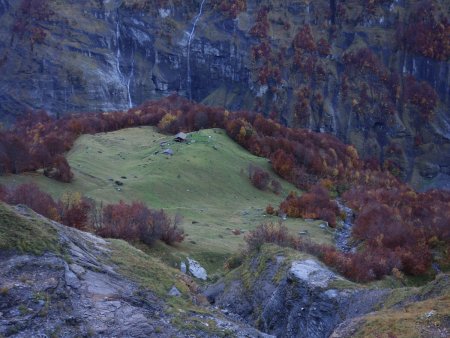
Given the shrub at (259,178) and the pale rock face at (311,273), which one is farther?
the shrub at (259,178)

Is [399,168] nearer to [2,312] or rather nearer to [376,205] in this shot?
[376,205]

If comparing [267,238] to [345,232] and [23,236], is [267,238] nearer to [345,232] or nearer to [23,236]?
[23,236]

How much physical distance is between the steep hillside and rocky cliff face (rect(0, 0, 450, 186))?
73617 millimetres

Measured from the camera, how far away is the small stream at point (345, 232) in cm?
2653

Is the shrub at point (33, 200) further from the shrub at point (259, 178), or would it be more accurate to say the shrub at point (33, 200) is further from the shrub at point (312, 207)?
the shrub at point (259, 178)

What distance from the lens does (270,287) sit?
13.2 meters

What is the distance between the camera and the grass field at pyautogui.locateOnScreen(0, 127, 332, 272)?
24575mm

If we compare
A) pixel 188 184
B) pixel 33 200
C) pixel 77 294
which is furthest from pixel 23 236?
pixel 188 184

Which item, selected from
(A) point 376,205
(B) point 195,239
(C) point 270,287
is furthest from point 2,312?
(A) point 376,205

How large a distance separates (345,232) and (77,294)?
23990 millimetres

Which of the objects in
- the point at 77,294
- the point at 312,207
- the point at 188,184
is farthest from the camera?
the point at 188,184

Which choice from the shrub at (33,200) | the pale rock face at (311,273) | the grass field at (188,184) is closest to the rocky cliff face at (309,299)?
the pale rock face at (311,273)

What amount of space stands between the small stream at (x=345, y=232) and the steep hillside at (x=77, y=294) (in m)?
17.2

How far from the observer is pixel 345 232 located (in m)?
30.6
